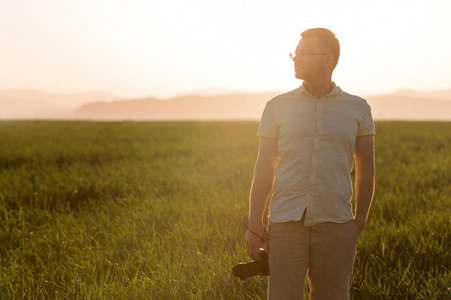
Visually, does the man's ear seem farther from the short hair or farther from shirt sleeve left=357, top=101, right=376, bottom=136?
shirt sleeve left=357, top=101, right=376, bottom=136

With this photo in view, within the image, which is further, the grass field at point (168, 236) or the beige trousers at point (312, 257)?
the grass field at point (168, 236)

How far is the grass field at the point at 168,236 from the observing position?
337cm

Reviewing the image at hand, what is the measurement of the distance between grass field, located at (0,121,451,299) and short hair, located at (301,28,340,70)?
207 centimetres

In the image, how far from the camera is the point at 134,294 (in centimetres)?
314

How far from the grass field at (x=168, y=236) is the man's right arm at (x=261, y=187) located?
1135 millimetres

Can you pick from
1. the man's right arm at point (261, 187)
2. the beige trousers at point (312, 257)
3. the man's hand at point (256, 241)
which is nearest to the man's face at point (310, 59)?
the man's right arm at point (261, 187)

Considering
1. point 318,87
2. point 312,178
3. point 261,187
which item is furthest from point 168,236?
point 318,87

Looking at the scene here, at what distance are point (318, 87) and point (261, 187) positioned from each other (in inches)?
27.8

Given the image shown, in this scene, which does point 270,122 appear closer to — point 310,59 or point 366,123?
point 310,59

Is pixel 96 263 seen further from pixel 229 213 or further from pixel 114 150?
pixel 114 150

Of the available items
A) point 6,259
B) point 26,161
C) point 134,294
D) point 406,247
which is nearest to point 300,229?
point 134,294

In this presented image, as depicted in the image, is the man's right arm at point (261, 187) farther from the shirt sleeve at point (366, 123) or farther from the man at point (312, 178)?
the shirt sleeve at point (366, 123)

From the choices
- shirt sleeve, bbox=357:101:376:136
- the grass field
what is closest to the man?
shirt sleeve, bbox=357:101:376:136

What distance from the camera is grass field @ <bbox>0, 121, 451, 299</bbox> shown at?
3.37 m
